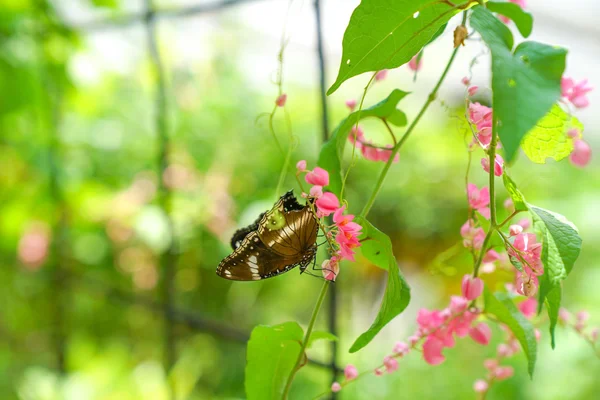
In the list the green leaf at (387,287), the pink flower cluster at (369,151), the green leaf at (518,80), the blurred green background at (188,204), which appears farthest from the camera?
the blurred green background at (188,204)

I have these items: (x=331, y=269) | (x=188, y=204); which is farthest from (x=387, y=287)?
(x=188, y=204)

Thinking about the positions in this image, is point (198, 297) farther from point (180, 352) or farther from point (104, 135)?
point (104, 135)

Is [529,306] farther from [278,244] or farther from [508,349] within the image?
[278,244]

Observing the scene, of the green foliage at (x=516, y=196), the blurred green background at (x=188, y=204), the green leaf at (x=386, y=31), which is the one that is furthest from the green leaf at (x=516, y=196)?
the blurred green background at (x=188, y=204)

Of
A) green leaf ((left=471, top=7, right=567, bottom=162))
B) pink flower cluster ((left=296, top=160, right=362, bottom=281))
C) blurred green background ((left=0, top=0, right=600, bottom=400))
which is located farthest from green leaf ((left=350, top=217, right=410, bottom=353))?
blurred green background ((left=0, top=0, right=600, bottom=400))

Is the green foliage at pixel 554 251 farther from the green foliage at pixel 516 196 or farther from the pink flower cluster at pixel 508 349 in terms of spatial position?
the pink flower cluster at pixel 508 349

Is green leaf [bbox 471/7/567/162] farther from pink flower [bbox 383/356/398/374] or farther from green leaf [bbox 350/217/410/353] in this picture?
pink flower [bbox 383/356/398/374]

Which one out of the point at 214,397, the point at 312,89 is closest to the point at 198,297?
the point at 214,397
